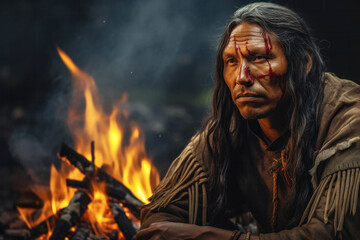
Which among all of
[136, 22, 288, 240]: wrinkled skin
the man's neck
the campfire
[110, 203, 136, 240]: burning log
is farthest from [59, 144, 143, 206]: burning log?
the man's neck

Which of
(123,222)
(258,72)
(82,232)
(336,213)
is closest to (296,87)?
(258,72)

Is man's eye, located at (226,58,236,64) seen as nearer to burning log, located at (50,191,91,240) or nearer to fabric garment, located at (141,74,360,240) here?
fabric garment, located at (141,74,360,240)

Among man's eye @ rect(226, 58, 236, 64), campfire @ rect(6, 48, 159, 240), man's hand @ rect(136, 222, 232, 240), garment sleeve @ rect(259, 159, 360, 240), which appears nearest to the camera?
garment sleeve @ rect(259, 159, 360, 240)

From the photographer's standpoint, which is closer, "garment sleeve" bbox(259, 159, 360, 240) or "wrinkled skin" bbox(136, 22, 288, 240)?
"garment sleeve" bbox(259, 159, 360, 240)

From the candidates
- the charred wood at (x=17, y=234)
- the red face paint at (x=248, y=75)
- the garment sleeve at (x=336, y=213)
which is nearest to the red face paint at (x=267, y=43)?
the red face paint at (x=248, y=75)

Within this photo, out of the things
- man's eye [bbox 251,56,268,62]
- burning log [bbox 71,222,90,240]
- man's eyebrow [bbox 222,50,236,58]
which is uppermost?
man's eyebrow [bbox 222,50,236,58]

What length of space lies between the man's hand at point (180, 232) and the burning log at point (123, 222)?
3.60 feet

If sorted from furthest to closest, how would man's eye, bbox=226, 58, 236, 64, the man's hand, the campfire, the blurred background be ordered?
1. the blurred background
2. the campfire
3. man's eye, bbox=226, 58, 236, 64
4. the man's hand

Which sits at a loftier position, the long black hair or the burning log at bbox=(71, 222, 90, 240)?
the long black hair

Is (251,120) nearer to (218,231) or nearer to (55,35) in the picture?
(218,231)

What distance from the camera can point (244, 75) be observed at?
2195mm

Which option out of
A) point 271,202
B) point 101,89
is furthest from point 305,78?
point 101,89

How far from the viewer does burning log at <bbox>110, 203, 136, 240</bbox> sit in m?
3.30

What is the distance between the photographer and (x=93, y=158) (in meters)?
3.68
